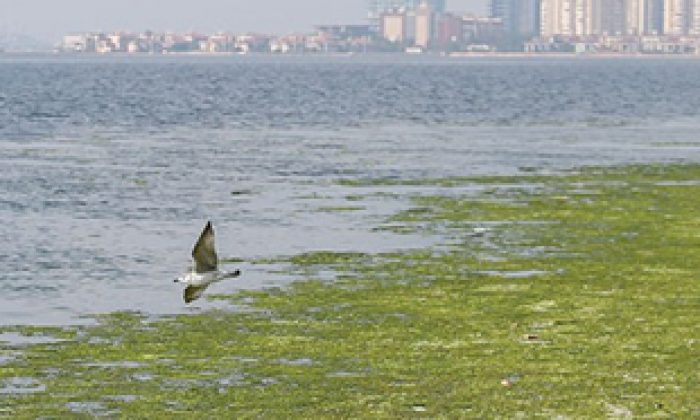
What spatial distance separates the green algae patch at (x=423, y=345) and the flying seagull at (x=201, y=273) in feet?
3.53

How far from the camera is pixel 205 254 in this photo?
28.9 metres

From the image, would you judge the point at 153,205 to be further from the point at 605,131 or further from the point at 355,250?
the point at 605,131

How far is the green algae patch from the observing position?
20047 mm

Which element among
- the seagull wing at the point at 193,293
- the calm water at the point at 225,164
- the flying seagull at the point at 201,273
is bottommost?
the calm water at the point at 225,164

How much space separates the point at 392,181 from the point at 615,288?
2391 cm

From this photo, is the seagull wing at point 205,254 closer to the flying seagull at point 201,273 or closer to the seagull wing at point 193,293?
the flying seagull at point 201,273

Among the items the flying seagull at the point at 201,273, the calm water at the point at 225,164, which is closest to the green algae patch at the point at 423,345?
the flying seagull at the point at 201,273

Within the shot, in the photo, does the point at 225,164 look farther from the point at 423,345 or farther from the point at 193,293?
the point at 423,345

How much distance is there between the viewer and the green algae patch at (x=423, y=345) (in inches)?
789

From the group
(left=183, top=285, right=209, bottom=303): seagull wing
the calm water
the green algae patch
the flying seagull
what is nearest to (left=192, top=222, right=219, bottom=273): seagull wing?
the flying seagull

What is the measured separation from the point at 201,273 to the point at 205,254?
0.64 meters

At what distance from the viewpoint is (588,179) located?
170 ft

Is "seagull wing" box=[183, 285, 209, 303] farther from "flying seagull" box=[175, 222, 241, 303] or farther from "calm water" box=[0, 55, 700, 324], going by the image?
"calm water" box=[0, 55, 700, 324]

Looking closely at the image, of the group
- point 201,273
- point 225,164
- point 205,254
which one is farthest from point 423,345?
point 225,164
